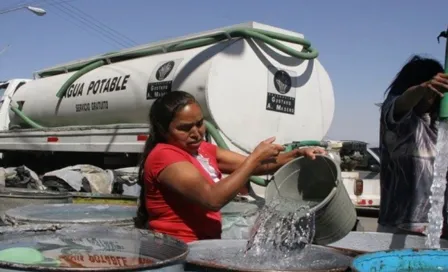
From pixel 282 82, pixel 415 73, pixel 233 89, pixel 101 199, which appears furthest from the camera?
pixel 282 82

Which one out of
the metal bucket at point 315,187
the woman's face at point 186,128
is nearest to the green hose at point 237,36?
the metal bucket at point 315,187

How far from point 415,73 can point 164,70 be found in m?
3.44

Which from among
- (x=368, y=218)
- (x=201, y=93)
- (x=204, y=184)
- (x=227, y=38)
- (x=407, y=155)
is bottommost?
(x=368, y=218)

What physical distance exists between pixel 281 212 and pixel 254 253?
0.72 ft

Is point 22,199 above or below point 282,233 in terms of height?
below

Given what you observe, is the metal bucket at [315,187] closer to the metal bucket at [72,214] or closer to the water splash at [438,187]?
the water splash at [438,187]

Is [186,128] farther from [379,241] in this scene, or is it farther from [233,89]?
[233,89]

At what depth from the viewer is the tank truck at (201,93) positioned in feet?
18.7

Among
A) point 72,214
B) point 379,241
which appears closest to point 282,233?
point 379,241

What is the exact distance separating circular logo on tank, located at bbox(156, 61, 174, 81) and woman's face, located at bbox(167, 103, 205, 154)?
140 inches

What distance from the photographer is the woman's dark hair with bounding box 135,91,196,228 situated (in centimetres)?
254

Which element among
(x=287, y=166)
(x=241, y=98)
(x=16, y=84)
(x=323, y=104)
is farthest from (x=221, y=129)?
(x=16, y=84)

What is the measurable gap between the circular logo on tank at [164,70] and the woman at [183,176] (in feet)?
11.2

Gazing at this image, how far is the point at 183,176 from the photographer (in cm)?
234
